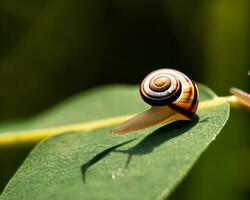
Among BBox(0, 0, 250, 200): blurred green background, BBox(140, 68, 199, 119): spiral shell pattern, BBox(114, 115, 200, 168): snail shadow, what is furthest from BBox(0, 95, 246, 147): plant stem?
BBox(0, 0, 250, 200): blurred green background

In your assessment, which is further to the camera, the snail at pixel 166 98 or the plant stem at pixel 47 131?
the plant stem at pixel 47 131

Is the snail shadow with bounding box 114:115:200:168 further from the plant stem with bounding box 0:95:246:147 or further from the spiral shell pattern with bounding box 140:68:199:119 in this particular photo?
the plant stem with bounding box 0:95:246:147

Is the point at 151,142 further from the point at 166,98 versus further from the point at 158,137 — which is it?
the point at 166,98

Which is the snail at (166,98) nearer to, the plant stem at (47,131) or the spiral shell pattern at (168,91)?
the spiral shell pattern at (168,91)

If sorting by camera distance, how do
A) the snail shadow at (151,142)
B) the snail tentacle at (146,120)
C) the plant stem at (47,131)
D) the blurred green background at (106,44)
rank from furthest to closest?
the blurred green background at (106,44)
the plant stem at (47,131)
the snail tentacle at (146,120)
the snail shadow at (151,142)

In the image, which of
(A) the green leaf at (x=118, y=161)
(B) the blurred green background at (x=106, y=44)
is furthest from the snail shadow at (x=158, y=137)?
(B) the blurred green background at (x=106, y=44)

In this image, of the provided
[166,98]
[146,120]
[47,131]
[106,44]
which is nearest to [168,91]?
[166,98]
